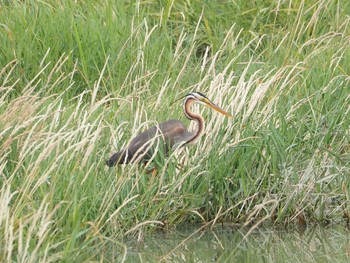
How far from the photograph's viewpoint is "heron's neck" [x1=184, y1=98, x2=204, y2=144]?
26.4ft

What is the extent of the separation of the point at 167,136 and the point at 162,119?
766 mm

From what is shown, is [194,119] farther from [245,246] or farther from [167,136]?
[245,246]

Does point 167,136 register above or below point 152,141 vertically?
below

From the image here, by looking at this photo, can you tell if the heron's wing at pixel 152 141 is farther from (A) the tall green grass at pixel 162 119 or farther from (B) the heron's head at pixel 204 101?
(B) the heron's head at pixel 204 101

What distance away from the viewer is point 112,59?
9.79 metres

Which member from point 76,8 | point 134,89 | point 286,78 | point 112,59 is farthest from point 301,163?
point 76,8

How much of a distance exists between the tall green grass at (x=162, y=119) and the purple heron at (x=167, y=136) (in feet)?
0.35

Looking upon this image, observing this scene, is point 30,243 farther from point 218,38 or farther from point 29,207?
point 218,38

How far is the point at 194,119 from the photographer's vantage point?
27.2 feet

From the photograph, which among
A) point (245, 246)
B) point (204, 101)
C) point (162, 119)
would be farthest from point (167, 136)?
point (245, 246)

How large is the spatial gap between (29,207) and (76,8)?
4.08 m

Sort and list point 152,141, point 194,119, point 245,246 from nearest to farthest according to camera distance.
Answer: point 152,141, point 245,246, point 194,119

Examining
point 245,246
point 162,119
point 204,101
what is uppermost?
point 204,101

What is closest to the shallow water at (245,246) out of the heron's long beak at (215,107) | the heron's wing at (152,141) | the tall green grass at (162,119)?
the tall green grass at (162,119)
